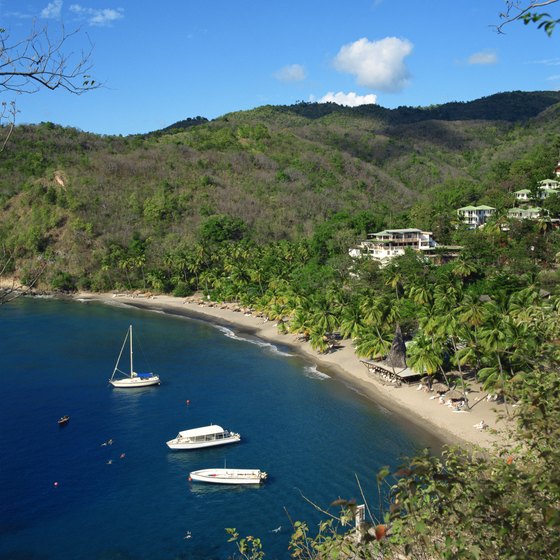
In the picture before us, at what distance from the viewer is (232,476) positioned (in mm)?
36750

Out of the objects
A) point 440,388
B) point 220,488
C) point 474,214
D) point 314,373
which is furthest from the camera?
point 474,214

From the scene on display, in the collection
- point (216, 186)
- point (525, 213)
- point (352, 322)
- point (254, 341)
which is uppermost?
point (216, 186)

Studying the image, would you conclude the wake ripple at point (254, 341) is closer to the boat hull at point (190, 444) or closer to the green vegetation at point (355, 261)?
the green vegetation at point (355, 261)

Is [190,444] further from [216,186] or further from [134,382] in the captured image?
[216,186]

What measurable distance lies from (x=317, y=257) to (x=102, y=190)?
70865 mm

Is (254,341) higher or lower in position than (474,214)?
lower

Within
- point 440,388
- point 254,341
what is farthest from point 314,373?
point 254,341

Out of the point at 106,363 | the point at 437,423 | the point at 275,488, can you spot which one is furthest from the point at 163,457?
the point at 106,363

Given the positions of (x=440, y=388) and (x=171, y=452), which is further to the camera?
(x=440, y=388)

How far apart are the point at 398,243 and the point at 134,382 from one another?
5076cm

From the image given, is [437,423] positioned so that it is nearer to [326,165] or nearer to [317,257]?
[317,257]

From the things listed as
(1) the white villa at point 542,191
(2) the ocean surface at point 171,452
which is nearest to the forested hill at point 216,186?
(1) the white villa at point 542,191

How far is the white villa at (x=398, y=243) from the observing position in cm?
8781

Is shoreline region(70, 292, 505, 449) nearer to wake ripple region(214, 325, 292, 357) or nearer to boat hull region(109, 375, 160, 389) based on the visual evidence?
wake ripple region(214, 325, 292, 357)
